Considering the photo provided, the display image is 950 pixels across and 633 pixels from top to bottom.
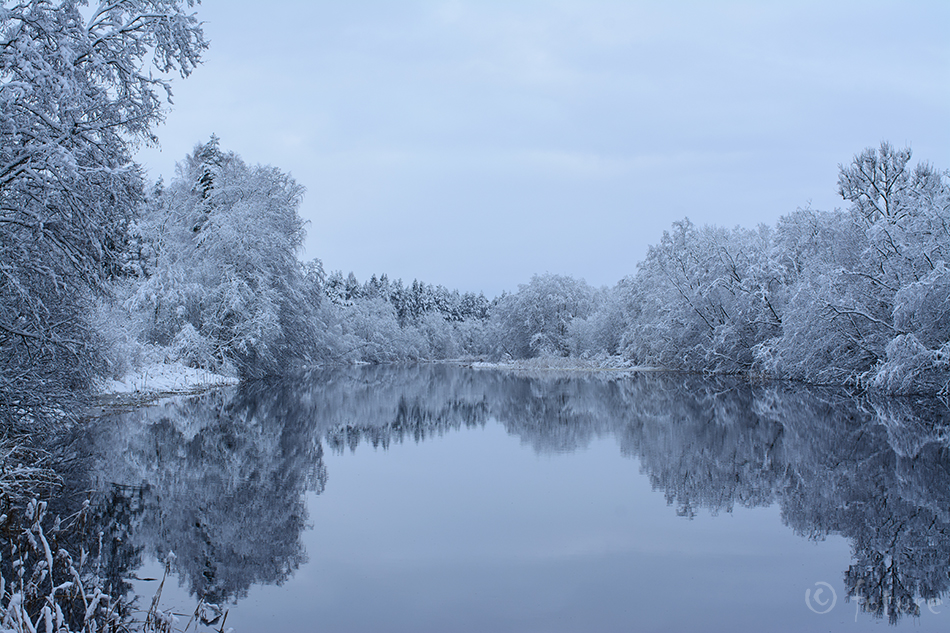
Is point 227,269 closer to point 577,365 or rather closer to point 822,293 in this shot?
point 822,293

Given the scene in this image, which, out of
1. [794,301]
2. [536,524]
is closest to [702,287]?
[794,301]

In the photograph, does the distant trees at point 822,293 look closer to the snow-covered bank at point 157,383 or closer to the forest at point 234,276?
the forest at point 234,276

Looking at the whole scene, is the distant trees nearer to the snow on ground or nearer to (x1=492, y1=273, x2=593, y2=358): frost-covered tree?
(x1=492, y1=273, x2=593, y2=358): frost-covered tree

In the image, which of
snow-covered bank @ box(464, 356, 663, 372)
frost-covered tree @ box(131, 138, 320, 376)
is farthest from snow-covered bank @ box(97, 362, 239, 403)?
snow-covered bank @ box(464, 356, 663, 372)

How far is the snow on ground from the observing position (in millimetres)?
19402

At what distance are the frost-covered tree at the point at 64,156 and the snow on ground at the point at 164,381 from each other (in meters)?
9.89

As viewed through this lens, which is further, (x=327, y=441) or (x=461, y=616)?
(x=327, y=441)

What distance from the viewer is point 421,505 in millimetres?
8039

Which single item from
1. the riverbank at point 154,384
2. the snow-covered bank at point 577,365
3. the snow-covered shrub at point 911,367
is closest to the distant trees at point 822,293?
the snow-covered shrub at point 911,367

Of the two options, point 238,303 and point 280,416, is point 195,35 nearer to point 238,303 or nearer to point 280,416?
point 280,416

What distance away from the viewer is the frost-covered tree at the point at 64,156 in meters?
7.10

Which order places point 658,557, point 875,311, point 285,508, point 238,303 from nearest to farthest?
point 658,557
point 285,508
point 875,311
point 238,303

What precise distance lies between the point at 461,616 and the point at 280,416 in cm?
1315

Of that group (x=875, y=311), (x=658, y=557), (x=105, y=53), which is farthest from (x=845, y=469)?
(x=875, y=311)
